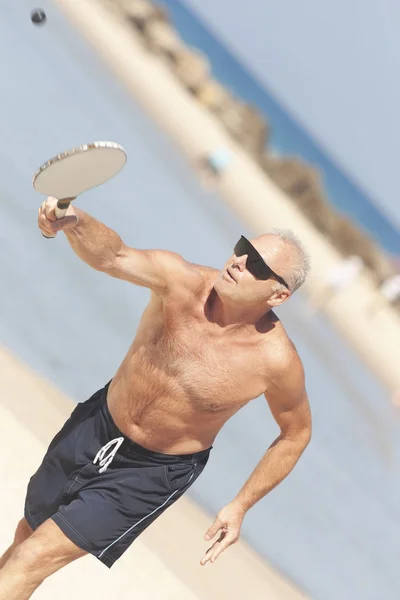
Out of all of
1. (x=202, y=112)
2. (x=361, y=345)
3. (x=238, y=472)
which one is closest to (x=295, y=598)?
(x=238, y=472)

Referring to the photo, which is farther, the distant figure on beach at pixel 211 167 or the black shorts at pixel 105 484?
the distant figure on beach at pixel 211 167

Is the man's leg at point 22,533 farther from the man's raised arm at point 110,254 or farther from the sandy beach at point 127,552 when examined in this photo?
the man's raised arm at point 110,254

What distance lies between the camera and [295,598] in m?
5.34

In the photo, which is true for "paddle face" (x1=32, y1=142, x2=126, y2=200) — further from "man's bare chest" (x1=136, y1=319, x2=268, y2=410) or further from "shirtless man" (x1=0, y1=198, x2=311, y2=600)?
"man's bare chest" (x1=136, y1=319, x2=268, y2=410)

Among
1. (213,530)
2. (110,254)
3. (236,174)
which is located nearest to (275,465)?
(213,530)

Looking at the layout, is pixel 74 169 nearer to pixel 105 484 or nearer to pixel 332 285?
pixel 105 484

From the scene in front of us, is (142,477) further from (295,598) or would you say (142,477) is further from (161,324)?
(295,598)

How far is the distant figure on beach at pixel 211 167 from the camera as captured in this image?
2102 cm

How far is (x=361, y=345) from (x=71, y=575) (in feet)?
49.5

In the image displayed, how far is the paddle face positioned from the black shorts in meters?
1.12

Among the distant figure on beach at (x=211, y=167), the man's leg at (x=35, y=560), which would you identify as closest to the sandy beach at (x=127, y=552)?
the man's leg at (x=35, y=560)

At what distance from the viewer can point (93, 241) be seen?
294cm

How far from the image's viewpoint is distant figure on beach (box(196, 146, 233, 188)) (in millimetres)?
21023

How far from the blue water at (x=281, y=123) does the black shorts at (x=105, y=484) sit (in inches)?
2058
